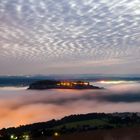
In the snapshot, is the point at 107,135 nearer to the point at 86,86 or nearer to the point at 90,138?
the point at 90,138

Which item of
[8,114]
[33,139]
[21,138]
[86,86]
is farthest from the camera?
[86,86]

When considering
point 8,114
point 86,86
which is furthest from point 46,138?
point 86,86

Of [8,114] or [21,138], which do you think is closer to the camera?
[21,138]

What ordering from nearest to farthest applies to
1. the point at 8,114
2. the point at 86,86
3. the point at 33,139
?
the point at 33,139 → the point at 8,114 → the point at 86,86

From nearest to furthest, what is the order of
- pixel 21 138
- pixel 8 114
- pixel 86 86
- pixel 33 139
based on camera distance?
pixel 33 139 < pixel 21 138 < pixel 8 114 < pixel 86 86

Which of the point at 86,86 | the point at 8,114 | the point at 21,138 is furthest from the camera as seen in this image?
the point at 86,86

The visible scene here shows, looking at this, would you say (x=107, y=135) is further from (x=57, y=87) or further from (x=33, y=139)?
(x=57, y=87)

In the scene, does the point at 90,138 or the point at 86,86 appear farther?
the point at 86,86

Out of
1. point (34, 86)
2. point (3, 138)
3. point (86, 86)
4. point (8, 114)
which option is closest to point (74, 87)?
point (86, 86)
